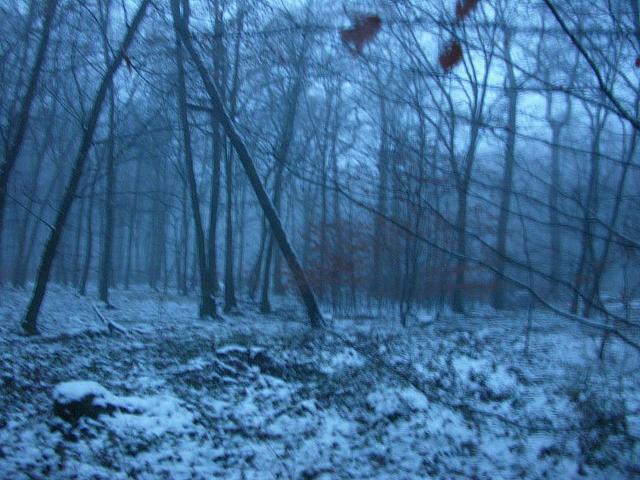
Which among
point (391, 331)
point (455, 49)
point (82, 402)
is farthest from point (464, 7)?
point (391, 331)

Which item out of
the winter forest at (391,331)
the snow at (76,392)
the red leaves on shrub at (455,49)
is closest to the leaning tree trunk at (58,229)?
the winter forest at (391,331)

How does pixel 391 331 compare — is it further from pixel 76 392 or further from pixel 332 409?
pixel 76 392

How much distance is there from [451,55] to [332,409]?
192 inches

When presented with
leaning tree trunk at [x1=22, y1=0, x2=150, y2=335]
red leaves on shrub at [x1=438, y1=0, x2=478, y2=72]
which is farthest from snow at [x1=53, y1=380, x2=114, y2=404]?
leaning tree trunk at [x1=22, y1=0, x2=150, y2=335]

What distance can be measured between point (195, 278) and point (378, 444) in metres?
26.6

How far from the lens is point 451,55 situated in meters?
3.48

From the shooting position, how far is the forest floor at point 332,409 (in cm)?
517

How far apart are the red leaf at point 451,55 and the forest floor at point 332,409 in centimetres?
226

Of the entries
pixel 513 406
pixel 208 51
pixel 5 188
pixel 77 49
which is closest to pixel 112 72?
pixel 77 49

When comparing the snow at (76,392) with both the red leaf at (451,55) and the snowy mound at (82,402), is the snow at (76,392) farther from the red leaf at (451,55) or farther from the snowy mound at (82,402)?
the red leaf at (451,55)

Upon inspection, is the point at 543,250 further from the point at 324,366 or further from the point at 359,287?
the point at 359,287

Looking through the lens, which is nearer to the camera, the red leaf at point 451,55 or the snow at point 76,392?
the red leaf at point 451,55

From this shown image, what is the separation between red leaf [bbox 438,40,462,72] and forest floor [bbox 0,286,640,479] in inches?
88.9

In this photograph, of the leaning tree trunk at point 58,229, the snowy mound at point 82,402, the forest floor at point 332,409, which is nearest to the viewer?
the forest floor at point 332,409
